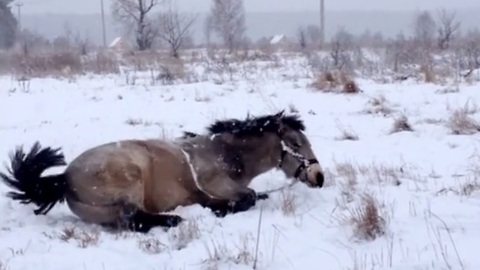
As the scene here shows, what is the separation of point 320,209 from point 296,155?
0.78m

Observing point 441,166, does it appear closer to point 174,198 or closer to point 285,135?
point 285,135

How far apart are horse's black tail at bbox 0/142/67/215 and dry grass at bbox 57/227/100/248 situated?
458mm

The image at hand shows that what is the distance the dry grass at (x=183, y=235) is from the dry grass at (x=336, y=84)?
1010cm

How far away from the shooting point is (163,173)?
6398 millimetres

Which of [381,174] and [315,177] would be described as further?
[381,174]

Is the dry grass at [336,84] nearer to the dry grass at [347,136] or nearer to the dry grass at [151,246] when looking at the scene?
the dry grass at [347,136]

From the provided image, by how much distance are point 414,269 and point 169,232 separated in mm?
1954

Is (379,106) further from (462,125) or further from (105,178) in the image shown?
(105,178)

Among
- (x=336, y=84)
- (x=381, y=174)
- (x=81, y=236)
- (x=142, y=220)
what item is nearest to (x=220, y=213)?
(x=142, y=220)

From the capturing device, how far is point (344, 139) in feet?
33.4

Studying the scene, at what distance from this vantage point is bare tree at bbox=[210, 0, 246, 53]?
61603 millimetres

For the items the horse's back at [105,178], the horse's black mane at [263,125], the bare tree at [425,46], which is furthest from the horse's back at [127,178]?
the bare tree at [425,46]

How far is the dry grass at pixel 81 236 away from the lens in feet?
17.7

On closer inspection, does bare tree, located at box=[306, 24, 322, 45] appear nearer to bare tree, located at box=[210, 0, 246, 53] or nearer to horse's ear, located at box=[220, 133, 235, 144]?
bare tree, located at box=[210, 0, 246, 53]
